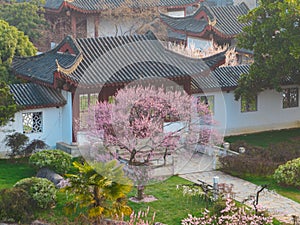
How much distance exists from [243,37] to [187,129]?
4.44 m

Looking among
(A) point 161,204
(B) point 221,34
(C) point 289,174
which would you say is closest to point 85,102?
(A) point 161,204

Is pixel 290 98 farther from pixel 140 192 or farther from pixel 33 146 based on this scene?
pixel 140 192

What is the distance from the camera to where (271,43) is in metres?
21.0

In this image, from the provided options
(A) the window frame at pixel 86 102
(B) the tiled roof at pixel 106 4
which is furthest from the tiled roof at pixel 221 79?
(B) the tiled roof at pixel 106 4

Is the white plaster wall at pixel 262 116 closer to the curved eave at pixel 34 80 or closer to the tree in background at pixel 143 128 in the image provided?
the tree in background at pixel 143 128

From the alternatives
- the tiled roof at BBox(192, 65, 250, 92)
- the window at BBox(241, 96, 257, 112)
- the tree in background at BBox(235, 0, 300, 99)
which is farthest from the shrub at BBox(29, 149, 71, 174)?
the window at BBox(241, 96, 257, 112)

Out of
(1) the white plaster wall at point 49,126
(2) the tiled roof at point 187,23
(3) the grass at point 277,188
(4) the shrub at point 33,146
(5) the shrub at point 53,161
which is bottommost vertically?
(3) the grass at point 277,188

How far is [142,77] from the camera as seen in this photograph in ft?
65.4

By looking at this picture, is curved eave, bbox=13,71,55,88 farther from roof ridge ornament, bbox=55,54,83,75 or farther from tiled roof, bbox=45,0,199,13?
tiled roof, bbox=45,0,199,13

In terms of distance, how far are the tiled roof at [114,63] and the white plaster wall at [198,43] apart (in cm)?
967

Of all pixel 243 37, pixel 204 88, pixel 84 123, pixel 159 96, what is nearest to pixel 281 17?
pixel 243 37

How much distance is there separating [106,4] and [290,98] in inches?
518

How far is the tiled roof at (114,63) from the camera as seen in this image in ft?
64.3

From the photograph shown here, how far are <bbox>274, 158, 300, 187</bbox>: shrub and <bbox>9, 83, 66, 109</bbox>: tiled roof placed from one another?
6.62 metres
